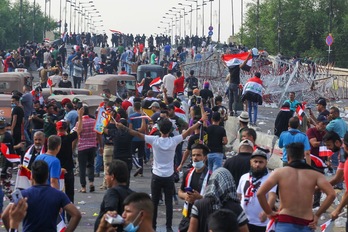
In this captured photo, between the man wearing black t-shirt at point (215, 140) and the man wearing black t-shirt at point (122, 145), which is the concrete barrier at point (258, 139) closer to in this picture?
the man wearing black t-shirt at point (122, 145)

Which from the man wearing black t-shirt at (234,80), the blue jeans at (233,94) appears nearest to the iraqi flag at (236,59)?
the man wearing black t-shirt at (234,80)

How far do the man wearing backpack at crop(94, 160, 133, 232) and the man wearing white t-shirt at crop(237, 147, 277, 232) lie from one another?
5.86ft

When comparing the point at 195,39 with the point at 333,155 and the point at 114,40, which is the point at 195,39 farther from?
the point at 333,155

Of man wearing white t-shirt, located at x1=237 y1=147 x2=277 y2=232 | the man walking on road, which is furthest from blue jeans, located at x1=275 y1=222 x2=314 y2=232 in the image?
man wearing white t-shirt, located at x1=237 y1=147 x2=277 y2=232

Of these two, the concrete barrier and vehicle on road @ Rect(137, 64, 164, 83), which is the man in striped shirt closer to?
the concrete barrier

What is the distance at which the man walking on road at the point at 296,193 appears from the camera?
9.62m

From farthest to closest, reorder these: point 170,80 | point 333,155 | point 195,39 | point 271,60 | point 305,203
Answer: point 195,39 → point 271,60 → point 170,80 → point 333,155 → point 305,203

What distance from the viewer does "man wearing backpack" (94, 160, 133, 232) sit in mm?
9078

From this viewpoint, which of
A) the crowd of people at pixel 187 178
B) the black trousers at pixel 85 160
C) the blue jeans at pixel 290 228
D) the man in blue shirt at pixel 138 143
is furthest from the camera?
the man in blue shirt at pixel 138 143

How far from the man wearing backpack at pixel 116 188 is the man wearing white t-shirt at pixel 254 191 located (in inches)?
70.3

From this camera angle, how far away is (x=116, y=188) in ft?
30.3

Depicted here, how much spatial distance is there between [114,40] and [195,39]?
1495 cm

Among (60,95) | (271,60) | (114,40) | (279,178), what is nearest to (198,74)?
(271,60)

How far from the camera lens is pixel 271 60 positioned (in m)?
46.2
